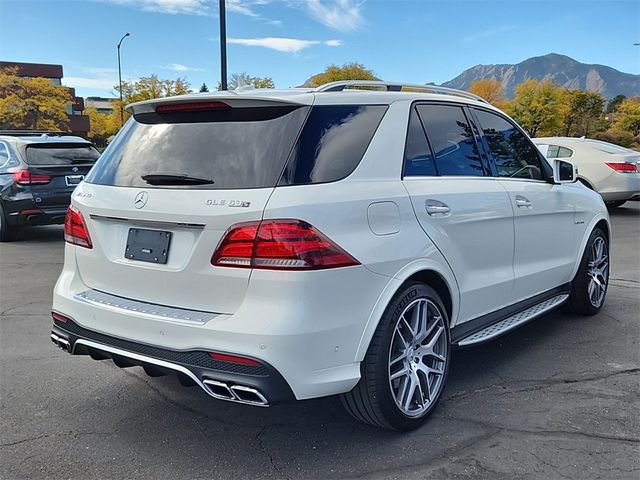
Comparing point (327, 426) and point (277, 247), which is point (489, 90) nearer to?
point (327, 426)

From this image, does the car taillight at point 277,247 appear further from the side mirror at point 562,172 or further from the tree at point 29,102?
the tree at point 29,102

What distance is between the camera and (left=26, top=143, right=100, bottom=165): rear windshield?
361 inches

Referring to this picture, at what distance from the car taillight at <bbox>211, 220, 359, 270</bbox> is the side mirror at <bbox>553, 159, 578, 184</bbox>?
2.73m

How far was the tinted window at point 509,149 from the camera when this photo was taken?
408 centimetres

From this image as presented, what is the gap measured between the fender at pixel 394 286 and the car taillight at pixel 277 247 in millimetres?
336

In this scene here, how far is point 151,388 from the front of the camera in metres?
3.71

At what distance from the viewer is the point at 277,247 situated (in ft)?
8.25

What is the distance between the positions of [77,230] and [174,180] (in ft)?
2.55

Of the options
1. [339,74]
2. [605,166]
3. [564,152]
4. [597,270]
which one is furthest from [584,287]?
[339,74]

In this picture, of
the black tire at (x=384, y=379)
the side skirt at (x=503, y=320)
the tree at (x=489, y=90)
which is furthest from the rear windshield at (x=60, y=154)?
the tree at (x=489, y=90)

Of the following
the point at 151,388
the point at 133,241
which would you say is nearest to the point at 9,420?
the point at 151,388

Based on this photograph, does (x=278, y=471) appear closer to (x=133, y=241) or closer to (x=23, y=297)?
(x=133, y=241)

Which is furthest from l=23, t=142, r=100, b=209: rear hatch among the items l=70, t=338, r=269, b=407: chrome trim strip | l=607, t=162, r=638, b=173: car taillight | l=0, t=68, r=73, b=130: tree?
l=0, t=68, r=73, b=130: tree

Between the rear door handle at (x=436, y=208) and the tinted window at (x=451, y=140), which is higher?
the tinted window at (x=451, y=140)
